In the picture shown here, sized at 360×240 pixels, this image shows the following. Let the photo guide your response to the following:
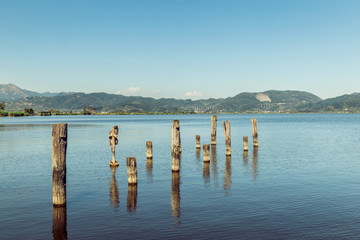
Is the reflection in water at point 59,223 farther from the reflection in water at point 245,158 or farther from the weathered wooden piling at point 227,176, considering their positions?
the reflection in water at point 245,158

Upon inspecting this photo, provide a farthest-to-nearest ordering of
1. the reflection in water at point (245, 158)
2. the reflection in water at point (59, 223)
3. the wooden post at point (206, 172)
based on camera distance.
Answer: the reflection in water at point (245, 158) < the wooden post at point (206, 172) < the reflection in water at point (59, 223)

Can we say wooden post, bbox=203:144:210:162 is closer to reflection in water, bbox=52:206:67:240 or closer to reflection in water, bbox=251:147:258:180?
reflection in water, bbox=251:147:258:180

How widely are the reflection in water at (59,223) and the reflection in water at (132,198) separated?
3082 millimetres

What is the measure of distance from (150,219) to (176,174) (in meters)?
10.1

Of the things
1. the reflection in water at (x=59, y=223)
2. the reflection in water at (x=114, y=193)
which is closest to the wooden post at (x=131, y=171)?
the reflection in water at (x=114, y=193)

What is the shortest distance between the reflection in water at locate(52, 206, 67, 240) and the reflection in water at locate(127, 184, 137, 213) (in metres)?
3.08

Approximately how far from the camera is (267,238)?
1198 cm

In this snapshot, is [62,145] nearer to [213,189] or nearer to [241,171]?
[213,189]

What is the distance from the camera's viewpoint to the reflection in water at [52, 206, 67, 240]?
12.5 m

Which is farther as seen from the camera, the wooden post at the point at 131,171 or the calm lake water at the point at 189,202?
the wooden post at the point at 131,171

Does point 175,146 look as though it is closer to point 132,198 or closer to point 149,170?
point 149,170

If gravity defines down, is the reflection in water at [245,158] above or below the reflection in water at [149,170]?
below

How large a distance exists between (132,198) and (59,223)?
4.60 metres

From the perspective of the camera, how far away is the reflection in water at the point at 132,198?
15.6m
